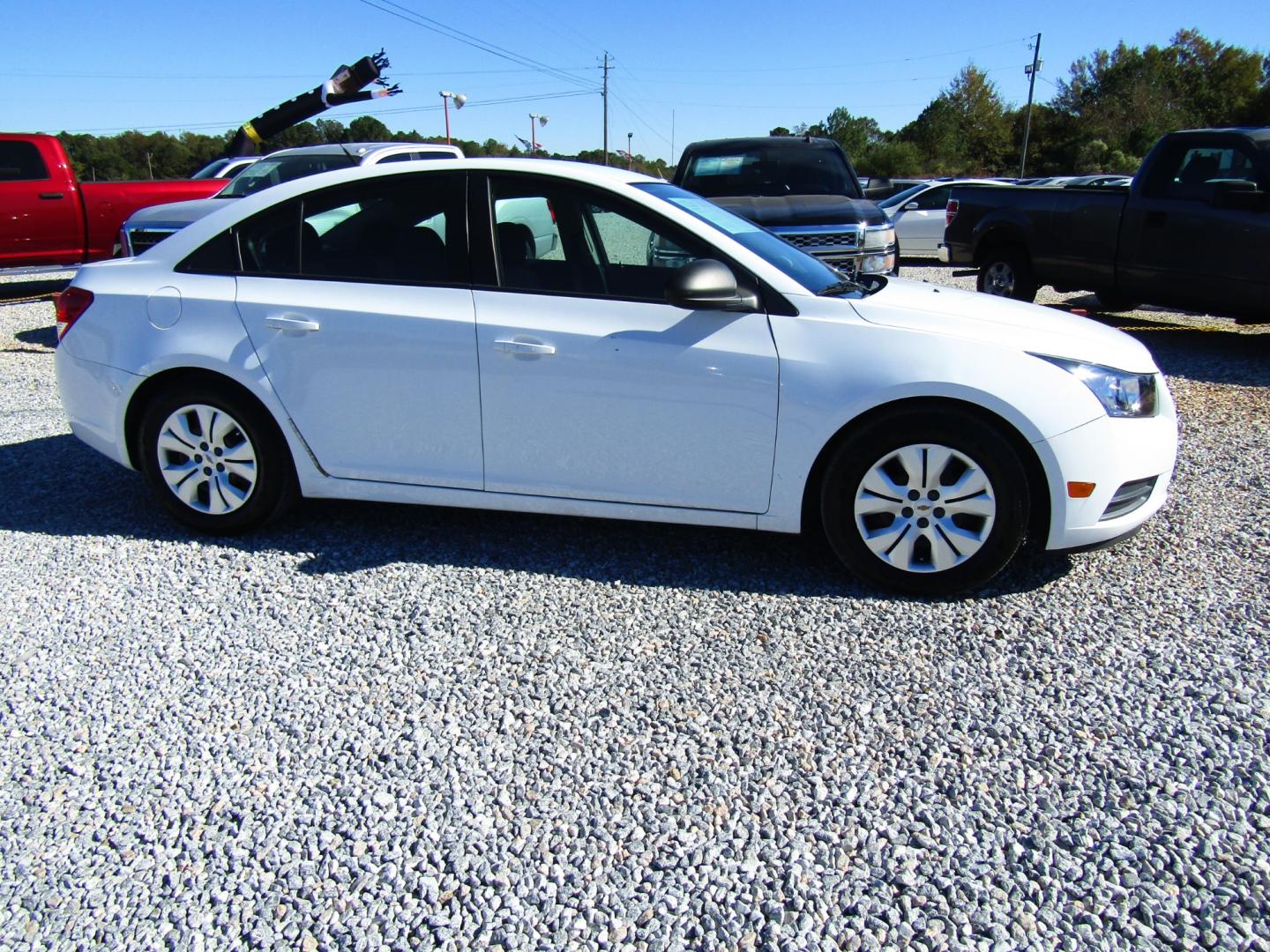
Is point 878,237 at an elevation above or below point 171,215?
below

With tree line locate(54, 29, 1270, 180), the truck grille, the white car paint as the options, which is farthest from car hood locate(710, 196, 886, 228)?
tree line locate(54, 29, 1270, 180)

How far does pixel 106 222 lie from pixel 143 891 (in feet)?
40.5

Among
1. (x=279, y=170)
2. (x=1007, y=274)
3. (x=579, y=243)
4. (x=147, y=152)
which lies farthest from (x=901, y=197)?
(x=147, y=152)

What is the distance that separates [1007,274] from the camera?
10.7 metres

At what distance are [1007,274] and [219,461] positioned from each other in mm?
8988

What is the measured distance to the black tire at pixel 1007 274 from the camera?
34.4 ft

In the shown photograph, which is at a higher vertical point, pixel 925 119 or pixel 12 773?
pixel 925 119

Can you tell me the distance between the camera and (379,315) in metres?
4.08

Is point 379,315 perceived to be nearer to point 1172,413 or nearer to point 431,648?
point 431,648

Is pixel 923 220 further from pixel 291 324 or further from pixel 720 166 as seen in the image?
pixel 291 324

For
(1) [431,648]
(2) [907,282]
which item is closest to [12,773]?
(1) [431,648]

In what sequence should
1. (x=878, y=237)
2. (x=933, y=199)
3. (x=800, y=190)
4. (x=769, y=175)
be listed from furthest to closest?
(x=933, y=199) < (x=769, y=175) < (x=800, y=190) < (x=878, y=237)

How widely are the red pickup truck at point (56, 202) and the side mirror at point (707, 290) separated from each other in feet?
32.8

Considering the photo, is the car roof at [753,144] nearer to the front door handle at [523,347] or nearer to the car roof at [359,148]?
the car roof at [359,148]
